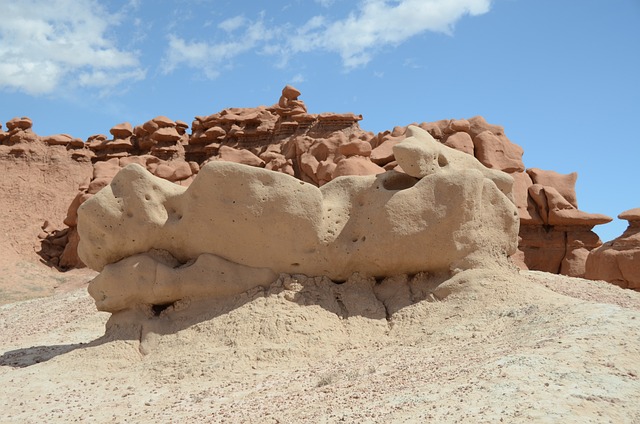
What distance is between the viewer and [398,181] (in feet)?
26.7

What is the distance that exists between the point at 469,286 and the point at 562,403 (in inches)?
118

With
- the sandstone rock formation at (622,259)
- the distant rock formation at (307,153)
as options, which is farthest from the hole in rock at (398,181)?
the sandstone rock formation at (622,259)

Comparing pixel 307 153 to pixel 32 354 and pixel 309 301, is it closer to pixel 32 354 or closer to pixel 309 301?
pixel 32 354

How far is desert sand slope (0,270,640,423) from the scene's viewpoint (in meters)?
4.72

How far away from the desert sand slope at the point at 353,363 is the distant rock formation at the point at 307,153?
10.3 m

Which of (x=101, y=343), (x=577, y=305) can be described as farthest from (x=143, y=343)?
(x=577, y=305)

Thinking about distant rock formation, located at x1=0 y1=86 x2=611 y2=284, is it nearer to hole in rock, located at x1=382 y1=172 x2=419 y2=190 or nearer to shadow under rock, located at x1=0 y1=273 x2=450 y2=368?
hole in rock, located at x1=382 y1=172 x2=419 y2=190

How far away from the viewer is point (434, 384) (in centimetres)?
518

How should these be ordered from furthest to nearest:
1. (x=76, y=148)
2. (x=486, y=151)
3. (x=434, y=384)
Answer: (x=76, y=148), (x=486, y=151), (x=434, y=384)

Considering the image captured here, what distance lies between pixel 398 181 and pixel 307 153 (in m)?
15.3

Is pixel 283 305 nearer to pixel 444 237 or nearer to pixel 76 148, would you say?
pixel 444 237

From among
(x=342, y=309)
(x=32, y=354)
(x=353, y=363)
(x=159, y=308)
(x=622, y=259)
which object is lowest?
(x=32, y=354)

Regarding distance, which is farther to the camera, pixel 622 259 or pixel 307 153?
pixel 307 153

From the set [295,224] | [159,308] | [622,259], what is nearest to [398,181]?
[295,224]
